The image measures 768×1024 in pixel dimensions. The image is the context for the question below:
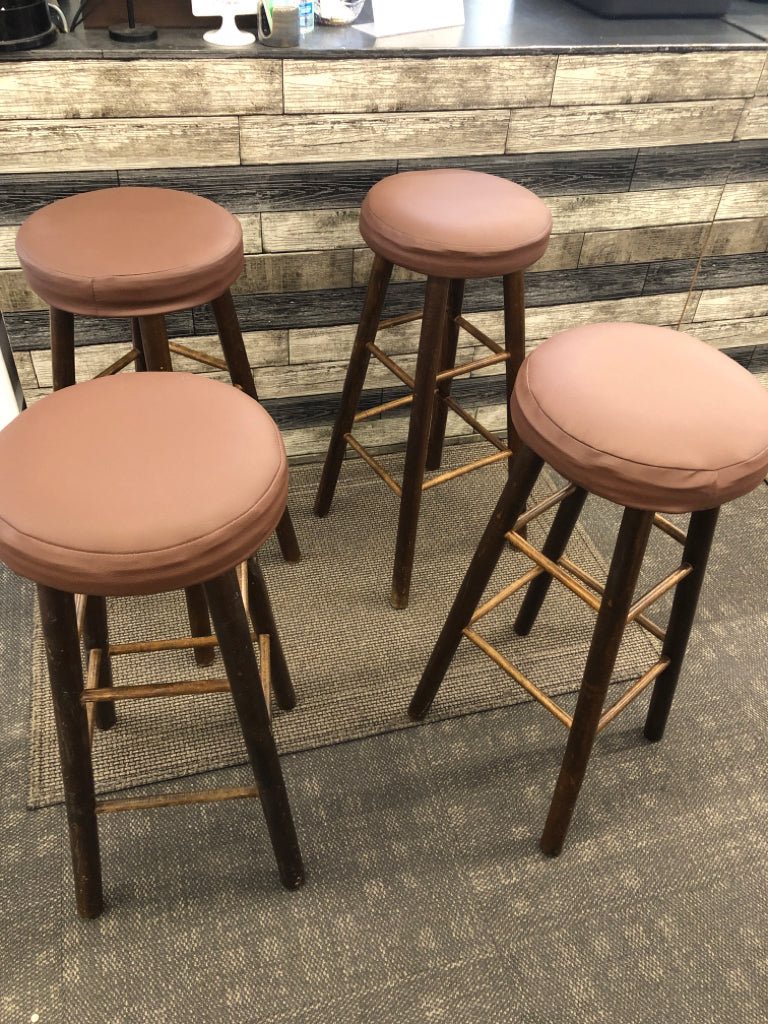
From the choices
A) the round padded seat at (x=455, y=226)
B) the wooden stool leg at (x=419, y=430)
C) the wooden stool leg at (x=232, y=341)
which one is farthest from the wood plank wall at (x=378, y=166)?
the wooden stool leg at (x=419, y=430)

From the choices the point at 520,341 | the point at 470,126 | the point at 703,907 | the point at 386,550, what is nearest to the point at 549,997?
the point at 703,907

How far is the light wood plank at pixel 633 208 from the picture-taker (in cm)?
204

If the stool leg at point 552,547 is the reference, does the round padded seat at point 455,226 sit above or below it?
above

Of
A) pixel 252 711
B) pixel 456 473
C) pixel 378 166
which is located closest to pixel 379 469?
pixel 456 473

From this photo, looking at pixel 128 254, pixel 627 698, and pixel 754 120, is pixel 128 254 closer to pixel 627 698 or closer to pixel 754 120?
pixel 627 698

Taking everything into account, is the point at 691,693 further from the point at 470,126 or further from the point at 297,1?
the point at 297,1

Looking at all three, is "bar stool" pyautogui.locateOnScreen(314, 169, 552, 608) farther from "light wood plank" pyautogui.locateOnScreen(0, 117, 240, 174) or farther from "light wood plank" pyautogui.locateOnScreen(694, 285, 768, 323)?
"light wood plank" pyautogui.locateOnScreen(694, 285, 768, 323)

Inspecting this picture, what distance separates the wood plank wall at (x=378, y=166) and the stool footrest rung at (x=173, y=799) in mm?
1115

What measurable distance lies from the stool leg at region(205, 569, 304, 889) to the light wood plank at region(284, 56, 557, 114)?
1.14 metres

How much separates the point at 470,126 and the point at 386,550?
1045 millimetres

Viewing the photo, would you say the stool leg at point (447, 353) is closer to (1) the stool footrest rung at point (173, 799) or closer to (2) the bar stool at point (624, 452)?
(2) the bar stool at point (624, 452)

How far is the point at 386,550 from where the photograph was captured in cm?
210

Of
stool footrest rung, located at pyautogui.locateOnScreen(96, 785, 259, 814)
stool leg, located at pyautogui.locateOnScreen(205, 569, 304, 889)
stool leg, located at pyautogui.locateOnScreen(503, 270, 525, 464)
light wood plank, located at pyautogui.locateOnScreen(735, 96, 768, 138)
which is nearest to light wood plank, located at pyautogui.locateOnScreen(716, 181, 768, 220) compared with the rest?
light wood plank, located at pyautogui.locateOnScreen(735, 96, 768, 138)

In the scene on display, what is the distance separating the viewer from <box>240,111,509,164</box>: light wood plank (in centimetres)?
173
